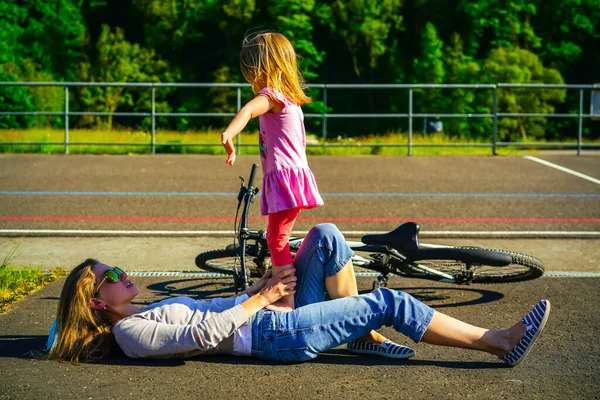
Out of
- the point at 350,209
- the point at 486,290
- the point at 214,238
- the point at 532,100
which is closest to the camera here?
the point at 486,290

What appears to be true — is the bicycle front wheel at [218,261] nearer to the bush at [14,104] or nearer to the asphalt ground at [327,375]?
the asphalt ground at [327,375]

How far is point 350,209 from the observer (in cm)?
1209

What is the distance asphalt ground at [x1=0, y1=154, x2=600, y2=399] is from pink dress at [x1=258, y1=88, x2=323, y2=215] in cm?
87

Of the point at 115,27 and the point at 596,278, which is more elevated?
the point at 115,27

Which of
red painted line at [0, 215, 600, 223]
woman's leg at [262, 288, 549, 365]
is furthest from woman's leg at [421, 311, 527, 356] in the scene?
red painted line at [0, 215, 600, 223]

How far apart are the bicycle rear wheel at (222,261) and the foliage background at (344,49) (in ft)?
120

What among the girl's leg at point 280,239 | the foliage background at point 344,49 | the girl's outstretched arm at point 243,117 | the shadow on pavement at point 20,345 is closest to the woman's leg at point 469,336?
the girl's leg at point 280,239

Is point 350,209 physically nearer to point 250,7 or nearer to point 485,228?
point 485,228

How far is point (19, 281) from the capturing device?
7.10 meters

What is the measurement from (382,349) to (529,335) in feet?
2.51

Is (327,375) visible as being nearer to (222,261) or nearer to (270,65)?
(270,65)

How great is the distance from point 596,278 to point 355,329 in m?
3.46

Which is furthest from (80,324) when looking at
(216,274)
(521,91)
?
(521,91)

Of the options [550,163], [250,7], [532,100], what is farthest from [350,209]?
[250,7]
